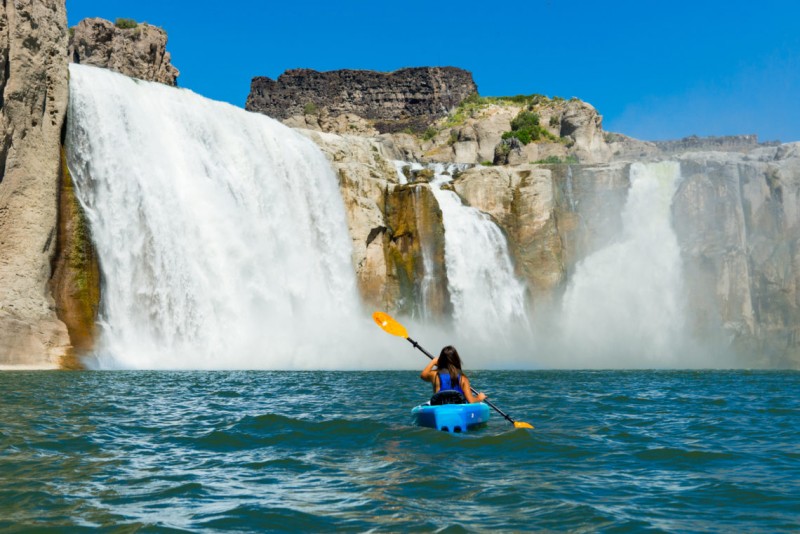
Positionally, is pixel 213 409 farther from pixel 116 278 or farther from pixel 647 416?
pixel 116 278

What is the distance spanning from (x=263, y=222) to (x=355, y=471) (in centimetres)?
2460

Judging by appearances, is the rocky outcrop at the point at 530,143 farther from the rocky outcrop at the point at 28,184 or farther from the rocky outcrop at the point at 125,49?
the rocky outcrop at the point at 28,184

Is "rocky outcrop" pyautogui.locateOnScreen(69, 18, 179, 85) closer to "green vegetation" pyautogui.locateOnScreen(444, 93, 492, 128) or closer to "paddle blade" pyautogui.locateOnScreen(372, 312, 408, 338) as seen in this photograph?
"paddle blade" pyautogui.locateOnScreen(372, 312, 408, 338)

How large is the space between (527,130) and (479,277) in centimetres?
3534

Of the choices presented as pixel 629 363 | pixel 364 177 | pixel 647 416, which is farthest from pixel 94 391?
pixel 629 363

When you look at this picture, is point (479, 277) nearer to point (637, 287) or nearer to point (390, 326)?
point (637, 287)

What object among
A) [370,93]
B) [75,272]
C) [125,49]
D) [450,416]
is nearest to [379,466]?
[450,416]

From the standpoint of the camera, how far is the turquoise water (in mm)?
6418

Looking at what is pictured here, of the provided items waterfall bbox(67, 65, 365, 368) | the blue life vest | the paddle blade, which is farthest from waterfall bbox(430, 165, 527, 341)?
the blue life vest

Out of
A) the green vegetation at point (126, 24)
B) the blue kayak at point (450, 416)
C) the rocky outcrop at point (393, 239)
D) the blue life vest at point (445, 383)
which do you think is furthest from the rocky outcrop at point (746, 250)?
the green vegetation at point (126, 24)

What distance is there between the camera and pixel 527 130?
70.9 meters

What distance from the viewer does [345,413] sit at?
1339cm

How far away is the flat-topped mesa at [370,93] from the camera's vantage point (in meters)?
111

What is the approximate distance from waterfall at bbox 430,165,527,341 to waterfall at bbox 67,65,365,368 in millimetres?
5781
